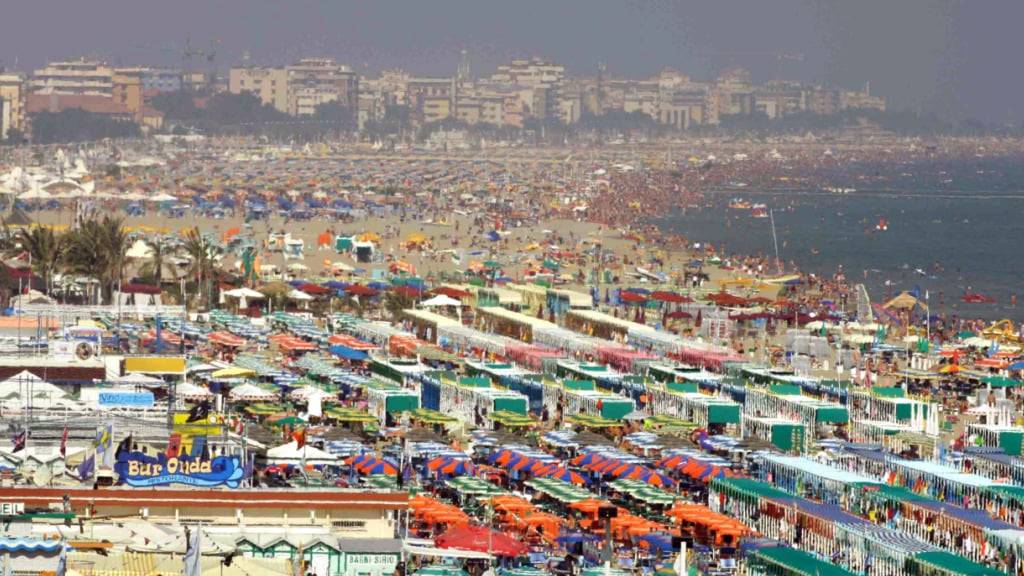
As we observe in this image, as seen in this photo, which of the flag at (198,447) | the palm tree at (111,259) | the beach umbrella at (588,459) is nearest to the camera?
the flag at (198,447)

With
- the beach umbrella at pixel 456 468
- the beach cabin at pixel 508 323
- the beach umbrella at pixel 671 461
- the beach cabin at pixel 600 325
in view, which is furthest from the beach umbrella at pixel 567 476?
the beach cabin at pixel 508 323

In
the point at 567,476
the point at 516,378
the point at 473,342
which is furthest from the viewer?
the point at 473,342

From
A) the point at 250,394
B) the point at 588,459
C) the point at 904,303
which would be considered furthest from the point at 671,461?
the point at 904,303

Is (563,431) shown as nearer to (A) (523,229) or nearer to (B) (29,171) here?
(A) (523,229)

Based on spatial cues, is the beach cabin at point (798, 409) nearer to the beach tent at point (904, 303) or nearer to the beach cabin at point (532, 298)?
Result: the beach cabin at point (532, 298)

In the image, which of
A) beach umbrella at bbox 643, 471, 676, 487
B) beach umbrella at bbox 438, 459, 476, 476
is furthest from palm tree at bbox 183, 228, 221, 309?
beach umbrella at bbox 643, 471, 676, 487

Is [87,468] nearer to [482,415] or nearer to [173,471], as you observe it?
[173,471]
